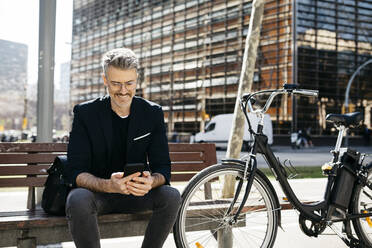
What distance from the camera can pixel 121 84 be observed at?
2.64 metres

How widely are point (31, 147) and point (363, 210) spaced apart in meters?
3.01

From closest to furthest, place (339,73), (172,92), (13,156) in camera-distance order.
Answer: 1. (13,156)
2. (339,73)
3. (172,92)

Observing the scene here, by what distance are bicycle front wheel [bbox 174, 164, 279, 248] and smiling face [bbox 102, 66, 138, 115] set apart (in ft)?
2.42

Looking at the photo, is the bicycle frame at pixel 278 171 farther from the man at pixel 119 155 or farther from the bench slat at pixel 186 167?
the bench slat at pixel 186 167

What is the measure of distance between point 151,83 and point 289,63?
23397 mm

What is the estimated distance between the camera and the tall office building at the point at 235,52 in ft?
130

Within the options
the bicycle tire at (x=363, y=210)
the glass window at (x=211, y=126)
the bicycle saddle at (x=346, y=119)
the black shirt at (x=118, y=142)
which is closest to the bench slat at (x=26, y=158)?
the black shirt at (x=118, y=142)

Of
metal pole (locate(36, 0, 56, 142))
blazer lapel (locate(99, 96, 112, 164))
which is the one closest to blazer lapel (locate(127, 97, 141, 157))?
blazer lapel (locate(99, 96, 112, 164))

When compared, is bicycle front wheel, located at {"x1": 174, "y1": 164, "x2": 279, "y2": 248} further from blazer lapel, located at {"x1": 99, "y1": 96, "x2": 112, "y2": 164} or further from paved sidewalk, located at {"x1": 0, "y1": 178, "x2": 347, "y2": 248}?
blazer lapel, located at {"x1": 99, "y1": 96, "x2": 112, "y2": 164}

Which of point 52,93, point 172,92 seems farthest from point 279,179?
point 172,92

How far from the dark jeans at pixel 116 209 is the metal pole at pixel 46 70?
2.43 meters

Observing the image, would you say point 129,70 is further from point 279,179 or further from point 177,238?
point 279,179

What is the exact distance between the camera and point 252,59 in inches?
247

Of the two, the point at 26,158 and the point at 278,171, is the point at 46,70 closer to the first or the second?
the point at 26,158
